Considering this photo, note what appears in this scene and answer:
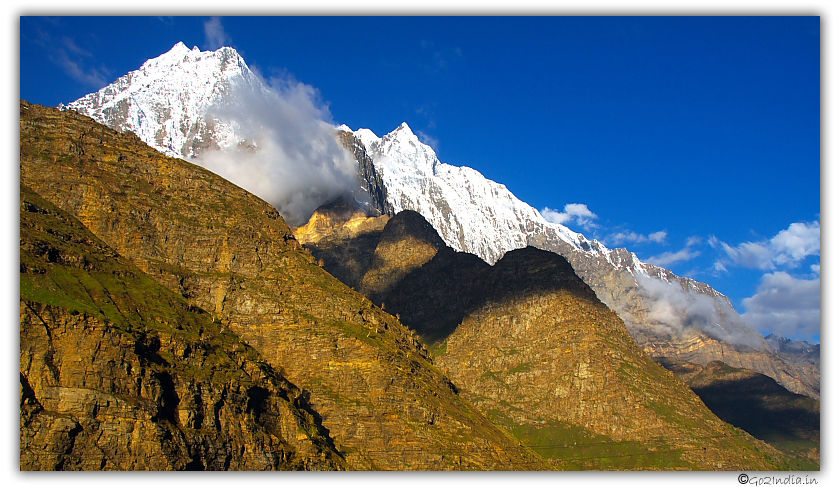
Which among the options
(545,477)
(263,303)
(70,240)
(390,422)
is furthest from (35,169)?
(545,477)

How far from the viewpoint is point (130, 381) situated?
128 meters

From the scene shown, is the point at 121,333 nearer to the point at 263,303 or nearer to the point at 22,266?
the point at 22,266

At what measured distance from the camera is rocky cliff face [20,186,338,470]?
378 ft

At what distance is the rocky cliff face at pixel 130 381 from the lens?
115250 millimetres

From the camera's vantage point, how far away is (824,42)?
67.2 m

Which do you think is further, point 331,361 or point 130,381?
point 331,361

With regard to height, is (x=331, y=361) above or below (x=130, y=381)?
above

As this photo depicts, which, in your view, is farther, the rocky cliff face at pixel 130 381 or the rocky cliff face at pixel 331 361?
the rocky cliff face at pixel 331 361

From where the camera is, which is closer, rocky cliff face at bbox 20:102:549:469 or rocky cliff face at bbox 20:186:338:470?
rocky cliff face at bbox 20:186:338:470

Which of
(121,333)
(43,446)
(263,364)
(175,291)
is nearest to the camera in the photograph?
(43,446)

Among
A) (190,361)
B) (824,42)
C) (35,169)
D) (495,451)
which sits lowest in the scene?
(495,451)

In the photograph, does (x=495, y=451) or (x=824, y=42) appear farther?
(x=495, y=451)

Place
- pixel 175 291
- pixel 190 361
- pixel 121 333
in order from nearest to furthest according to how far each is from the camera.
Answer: pixel 121 333
pixel 190 361
pixel 175 291

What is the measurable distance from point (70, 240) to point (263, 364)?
4520 cm
